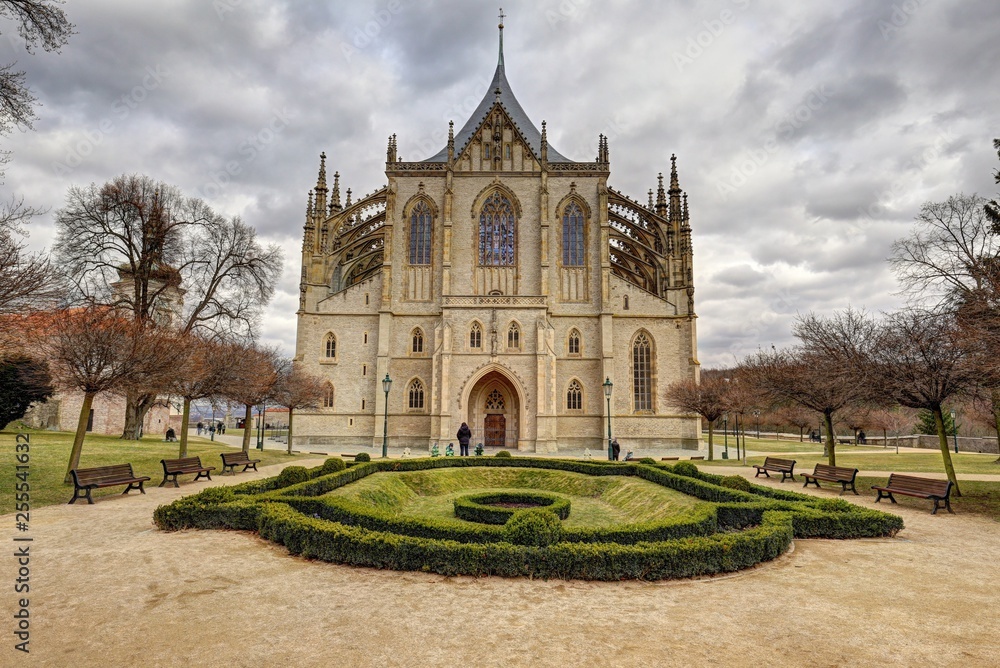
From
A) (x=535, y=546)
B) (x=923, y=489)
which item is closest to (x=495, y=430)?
(x=923, y=489)

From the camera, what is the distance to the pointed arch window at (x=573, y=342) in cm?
3575

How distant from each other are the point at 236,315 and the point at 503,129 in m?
22.7

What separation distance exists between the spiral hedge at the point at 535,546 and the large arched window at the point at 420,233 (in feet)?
84.9

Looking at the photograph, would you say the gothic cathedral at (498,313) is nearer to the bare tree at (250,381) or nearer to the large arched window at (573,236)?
the large arched window at (573,236)

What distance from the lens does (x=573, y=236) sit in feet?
122

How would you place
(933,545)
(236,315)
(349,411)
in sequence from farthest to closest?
(349,411)
(236,315)
(933,545)

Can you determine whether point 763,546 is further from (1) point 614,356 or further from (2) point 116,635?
(1) point 614,356

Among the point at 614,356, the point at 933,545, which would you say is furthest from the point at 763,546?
the point at 614,356

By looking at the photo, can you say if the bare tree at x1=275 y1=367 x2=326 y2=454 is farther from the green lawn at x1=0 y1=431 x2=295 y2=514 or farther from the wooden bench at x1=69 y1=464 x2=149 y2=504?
the wooden bench at x1=69 y1=464 x2=149 y2=504

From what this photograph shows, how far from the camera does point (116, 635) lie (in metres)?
5.43

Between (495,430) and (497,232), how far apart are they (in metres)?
14.2

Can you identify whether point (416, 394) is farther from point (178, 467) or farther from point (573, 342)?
point (178, 467)

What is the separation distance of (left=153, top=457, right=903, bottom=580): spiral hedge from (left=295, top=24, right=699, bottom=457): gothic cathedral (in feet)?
70.5

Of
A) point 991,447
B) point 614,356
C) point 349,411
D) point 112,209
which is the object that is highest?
point 112,209
